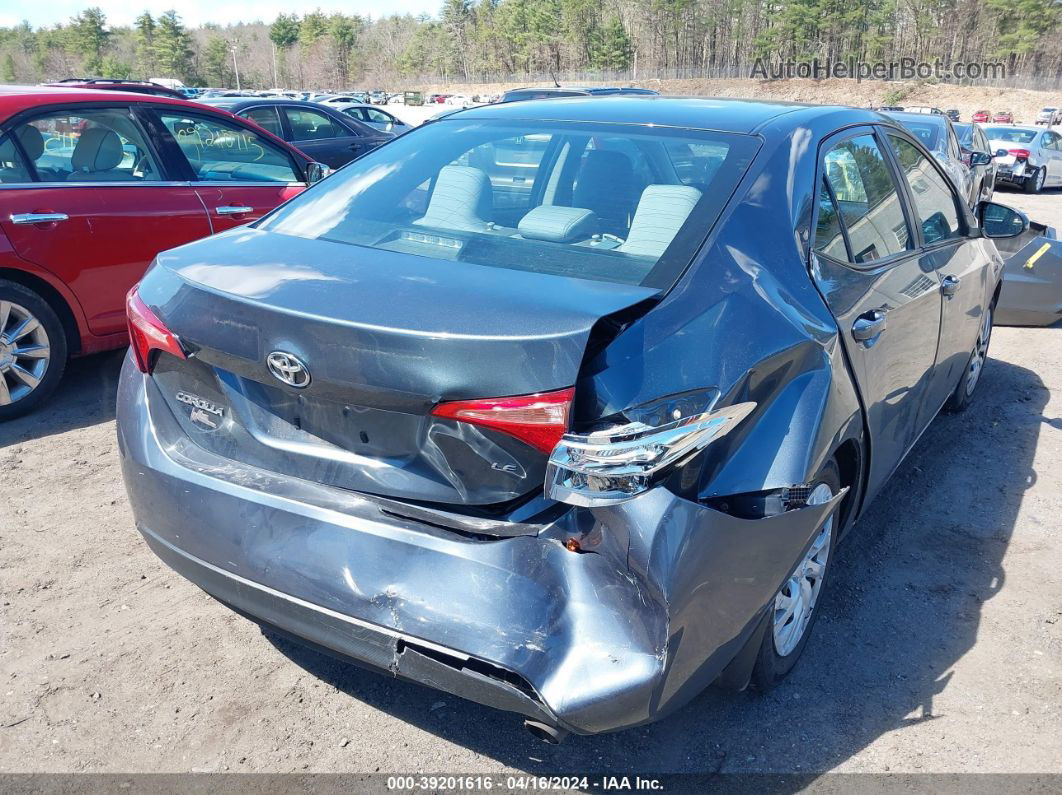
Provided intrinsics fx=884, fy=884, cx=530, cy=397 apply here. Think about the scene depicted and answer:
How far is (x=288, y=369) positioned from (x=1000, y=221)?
410cm

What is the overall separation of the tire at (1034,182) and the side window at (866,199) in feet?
63.6

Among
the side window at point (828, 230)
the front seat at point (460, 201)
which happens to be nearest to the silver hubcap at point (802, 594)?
the side window at point (828, 230)

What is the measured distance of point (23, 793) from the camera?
2.27m

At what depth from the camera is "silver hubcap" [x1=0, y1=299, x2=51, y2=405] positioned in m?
4.57

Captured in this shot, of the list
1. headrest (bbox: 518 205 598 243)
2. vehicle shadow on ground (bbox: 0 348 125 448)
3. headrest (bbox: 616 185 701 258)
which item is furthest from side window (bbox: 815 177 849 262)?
vehicle shadow on ground (bbox: 0 348 125 448)

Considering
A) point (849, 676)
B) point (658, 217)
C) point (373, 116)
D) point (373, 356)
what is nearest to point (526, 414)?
point (373, 356)

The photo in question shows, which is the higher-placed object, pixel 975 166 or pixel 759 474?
pixel 759 474

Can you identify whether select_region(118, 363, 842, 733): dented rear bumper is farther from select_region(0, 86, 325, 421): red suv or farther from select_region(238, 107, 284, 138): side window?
select_region(238, 107, 284, 138): side window

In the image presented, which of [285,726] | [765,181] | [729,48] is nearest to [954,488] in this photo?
[765,181]

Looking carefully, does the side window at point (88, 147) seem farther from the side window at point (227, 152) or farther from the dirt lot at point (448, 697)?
the dirt lot at point (448, 697)

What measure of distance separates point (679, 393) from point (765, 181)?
38.1 inches

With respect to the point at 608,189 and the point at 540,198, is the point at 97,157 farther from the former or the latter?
the point at 608,189

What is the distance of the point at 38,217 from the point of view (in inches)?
180

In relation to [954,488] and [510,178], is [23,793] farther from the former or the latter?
[954,488]
